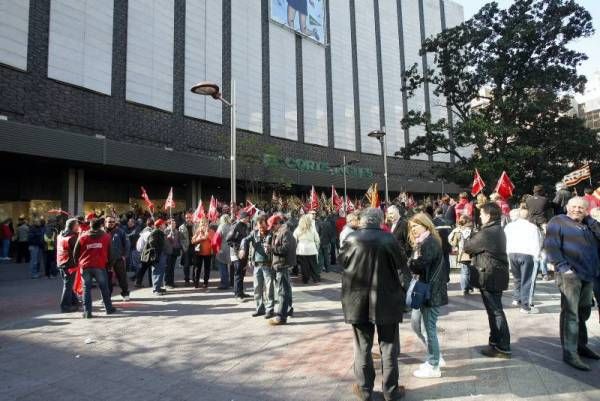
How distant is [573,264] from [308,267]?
7205 millimetres

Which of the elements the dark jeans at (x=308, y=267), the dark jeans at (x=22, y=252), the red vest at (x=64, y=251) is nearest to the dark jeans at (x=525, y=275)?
the dark jeans at (x=308, y=267)

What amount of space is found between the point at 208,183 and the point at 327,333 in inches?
915

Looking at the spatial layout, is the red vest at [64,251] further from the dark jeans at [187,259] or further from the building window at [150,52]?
the building window at [150,52]

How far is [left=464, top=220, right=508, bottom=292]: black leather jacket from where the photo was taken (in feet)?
16.4

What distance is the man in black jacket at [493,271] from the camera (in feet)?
16.5

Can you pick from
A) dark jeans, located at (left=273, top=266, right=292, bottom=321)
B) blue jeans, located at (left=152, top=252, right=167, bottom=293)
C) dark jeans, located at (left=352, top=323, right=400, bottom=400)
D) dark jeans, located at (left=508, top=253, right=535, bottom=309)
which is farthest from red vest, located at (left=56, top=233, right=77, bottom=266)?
dark jeans, located at (left=508, top=253, right=535, bottom=309)

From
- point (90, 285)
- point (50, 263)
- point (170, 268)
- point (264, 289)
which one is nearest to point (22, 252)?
point (50, 263)

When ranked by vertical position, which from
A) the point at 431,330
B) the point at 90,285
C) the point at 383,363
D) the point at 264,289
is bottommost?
the point at 383,363

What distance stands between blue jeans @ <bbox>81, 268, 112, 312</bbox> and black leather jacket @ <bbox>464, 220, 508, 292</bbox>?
636cm

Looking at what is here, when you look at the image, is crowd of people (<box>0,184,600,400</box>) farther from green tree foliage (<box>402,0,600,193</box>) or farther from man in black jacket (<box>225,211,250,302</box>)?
green tree foliage (<box>402,0,600,193</box>)

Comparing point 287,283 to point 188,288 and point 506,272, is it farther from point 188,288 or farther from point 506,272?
point 188,288

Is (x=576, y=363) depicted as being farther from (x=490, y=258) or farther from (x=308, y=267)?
(x=308, y=267)

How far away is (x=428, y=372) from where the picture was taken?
15.0ft

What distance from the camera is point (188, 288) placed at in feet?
35.9
